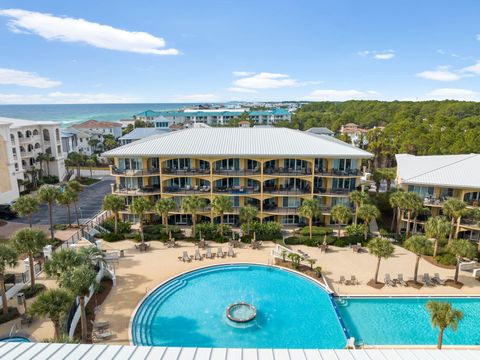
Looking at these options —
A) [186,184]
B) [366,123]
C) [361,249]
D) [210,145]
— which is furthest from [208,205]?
[366,123]

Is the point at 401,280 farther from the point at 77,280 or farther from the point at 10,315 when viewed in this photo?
the point at 10,315

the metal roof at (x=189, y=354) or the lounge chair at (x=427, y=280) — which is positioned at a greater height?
the metal roof at (x=189, y=354)

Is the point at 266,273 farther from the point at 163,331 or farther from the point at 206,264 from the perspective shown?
the point at 163,331

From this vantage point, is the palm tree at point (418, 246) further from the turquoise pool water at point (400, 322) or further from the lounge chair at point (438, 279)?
the turquoise pool water at point (400, 322)

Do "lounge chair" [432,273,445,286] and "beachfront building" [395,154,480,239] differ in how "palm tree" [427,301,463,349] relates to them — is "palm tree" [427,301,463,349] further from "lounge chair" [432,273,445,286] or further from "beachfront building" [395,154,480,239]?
"beachfront building" [395,154,480,239]

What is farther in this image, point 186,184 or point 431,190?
point 186,184

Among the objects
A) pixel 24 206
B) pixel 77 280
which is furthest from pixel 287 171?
pixel 24 206

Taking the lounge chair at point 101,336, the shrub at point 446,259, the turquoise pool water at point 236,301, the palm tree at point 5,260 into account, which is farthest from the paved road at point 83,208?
the shrub at point 446,259
